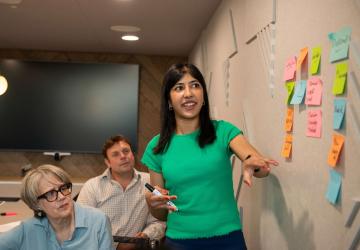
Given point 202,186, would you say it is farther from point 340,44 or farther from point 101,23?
point 101,23

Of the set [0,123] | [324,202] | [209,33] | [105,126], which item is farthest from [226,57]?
[0,123]

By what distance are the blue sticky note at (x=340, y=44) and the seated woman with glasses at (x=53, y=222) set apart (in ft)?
3.57

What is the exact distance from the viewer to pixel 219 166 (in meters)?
1.41

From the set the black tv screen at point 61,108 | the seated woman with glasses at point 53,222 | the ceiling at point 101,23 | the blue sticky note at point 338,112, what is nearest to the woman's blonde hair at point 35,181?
the seated woman with glasses at point 53,222

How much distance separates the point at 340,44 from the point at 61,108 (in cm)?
385

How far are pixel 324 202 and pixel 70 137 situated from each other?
12.2 ft

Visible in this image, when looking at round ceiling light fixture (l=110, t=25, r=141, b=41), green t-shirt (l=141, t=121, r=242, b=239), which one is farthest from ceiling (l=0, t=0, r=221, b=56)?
green t-shirt (l=141, t=121, r=242, b=239)

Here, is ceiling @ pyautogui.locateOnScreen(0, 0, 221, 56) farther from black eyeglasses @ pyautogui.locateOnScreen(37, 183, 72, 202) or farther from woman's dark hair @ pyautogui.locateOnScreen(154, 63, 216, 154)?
black eyeglasses @ pyautogui.locateOnScreen(37, 183, 72, 202)

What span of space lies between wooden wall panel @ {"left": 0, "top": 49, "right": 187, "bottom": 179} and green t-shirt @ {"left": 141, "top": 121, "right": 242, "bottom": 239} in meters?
3.18

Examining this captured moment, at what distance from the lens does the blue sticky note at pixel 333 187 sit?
0.99 m

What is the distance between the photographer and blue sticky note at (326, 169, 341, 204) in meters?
0.99

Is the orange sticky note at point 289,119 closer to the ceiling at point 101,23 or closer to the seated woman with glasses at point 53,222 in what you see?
the seated woman with glasses at point 53,222

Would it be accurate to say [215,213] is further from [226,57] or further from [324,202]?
[226,57]

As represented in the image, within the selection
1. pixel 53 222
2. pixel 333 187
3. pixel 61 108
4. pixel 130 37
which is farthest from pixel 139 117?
pixel 333 187
